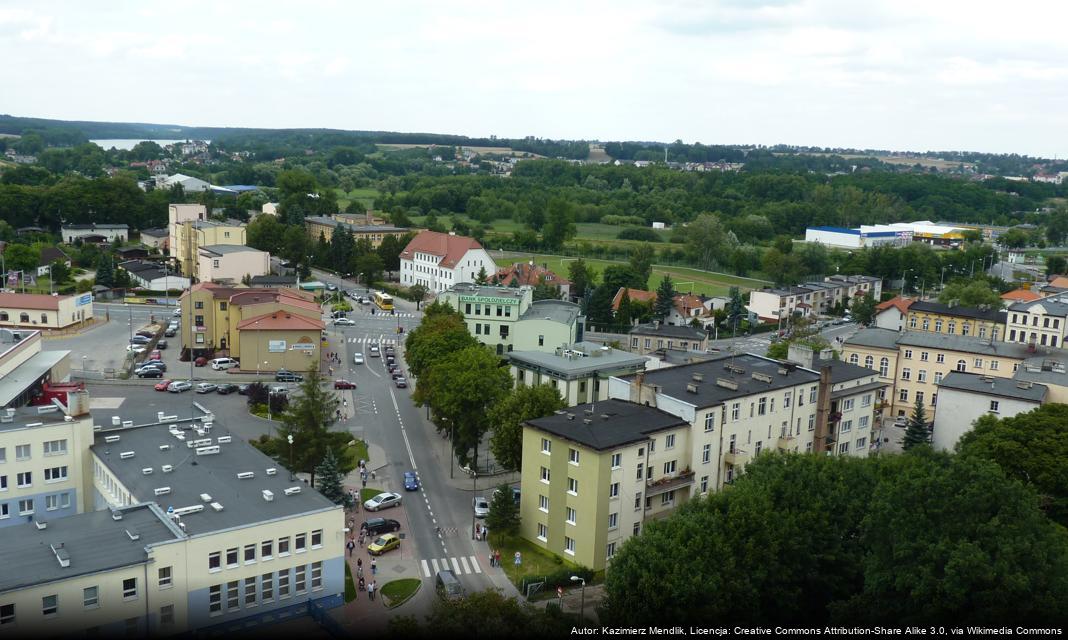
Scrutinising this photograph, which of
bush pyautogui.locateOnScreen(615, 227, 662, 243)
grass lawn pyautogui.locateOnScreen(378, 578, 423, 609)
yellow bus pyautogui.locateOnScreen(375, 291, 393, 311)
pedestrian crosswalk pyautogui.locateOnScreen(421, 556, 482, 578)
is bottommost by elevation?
pedestrian crosswalk pyautogui.locateOnScreen(421, 556, 482, 578)

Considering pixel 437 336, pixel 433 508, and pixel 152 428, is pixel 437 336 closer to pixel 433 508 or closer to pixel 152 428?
pixel 433 508

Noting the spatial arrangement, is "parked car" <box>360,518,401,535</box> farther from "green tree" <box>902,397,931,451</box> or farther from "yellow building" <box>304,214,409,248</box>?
"yellow building" <box>304,214,409,248</box>

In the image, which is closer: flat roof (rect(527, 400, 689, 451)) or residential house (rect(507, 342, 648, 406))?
flat roof (rect(527, 400, 689, 451))

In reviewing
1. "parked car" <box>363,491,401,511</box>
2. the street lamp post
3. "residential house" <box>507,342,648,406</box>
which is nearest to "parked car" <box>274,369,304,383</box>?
"residential house" <box>507,342,648,406</box>

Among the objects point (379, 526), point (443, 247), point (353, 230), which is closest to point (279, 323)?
point (379, 526)

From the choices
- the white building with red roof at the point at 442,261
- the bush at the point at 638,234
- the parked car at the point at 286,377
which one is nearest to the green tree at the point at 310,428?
the parked car at the point at 286,377

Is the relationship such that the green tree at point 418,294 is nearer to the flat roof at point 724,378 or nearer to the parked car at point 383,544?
the flat roof at point 724,378
